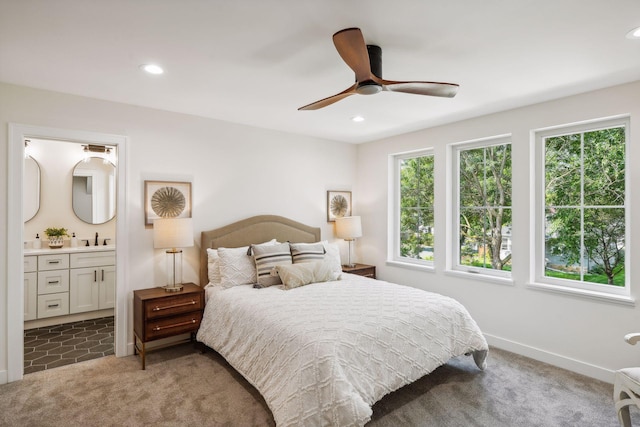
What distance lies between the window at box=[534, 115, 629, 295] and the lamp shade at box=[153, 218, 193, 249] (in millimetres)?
3339

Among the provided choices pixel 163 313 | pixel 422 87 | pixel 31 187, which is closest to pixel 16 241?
pixel 163 313

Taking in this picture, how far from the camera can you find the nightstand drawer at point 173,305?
307cm

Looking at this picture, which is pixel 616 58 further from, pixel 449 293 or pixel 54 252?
pixel 54 252

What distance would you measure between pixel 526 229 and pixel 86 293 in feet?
16.6

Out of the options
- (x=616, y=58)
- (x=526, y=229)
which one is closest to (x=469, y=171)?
(x=526, y=229)

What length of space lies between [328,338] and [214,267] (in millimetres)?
1764

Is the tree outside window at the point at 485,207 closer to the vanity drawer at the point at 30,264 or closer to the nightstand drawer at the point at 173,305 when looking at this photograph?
the nightstand drawer at the point at 173,305

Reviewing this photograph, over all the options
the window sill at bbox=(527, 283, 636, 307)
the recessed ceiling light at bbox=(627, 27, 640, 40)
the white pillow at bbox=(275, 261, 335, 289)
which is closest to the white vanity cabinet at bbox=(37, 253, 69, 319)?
the white pillow at bbox=(275, 261, 335, 289)

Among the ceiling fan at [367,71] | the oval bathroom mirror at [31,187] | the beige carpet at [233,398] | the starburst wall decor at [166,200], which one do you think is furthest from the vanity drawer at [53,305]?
the ceiling fan at [367,71]

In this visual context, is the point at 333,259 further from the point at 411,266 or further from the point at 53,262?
the point at 53,262

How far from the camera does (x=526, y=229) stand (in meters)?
3.38

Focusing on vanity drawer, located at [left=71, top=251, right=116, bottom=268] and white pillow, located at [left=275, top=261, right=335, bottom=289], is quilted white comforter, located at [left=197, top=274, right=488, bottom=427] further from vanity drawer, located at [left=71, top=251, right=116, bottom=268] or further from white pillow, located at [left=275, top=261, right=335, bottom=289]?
vanity drawer, located at [left=71, top=251, right=116, bottom=268]

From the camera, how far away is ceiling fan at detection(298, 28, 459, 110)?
5.80 ft

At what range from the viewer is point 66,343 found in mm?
3666
